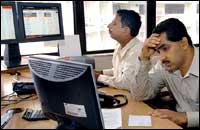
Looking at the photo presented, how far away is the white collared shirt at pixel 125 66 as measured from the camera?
1.81 m

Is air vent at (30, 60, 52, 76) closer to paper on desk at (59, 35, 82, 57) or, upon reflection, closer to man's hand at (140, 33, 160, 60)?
man's hand at (140, 33, 160, 60)

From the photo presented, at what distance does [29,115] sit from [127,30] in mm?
1100

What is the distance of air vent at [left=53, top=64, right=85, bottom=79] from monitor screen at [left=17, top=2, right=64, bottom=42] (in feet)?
4.68

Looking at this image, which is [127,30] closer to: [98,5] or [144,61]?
[144,61]

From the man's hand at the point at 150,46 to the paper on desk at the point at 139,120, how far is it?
1.40ft

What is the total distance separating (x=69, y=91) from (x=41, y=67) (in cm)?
16

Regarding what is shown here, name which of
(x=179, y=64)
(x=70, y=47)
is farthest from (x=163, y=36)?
(x=70, y=47)

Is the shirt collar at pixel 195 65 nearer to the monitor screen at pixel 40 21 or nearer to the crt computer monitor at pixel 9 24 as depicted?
the monitor screen at pixel 40 21

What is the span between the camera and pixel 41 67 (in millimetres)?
1050

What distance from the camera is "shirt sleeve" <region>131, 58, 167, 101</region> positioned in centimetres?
162

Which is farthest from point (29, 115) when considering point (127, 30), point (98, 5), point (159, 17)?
point (159, 17)

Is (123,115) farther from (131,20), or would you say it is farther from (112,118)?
(131,20)

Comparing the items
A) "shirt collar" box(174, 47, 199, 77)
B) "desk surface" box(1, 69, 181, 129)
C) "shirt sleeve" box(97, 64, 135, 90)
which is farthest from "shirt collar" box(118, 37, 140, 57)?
"shirt collar" box(174, 47, 199, 77)

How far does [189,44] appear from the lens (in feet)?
4.85
